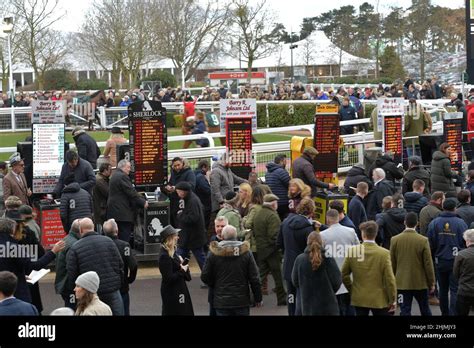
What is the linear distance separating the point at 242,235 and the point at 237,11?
37.2 meters

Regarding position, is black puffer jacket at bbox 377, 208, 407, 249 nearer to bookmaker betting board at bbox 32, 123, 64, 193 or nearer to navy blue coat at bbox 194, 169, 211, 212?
navy blue coat at bbox 194, 169, 211, 212

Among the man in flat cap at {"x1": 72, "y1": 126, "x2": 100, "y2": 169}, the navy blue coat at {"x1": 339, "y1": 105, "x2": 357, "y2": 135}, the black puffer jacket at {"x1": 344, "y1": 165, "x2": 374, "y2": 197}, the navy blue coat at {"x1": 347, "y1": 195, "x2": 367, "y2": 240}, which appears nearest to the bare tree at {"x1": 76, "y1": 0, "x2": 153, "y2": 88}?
the navy blue coat at {"x1": 339, "y1": 105, "x2": 357, "y2": 135}

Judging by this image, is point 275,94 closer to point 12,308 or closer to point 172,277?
point 172,277

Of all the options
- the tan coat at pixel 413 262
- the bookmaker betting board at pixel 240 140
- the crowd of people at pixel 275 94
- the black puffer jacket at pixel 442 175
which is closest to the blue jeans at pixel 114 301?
the tan coat at pixel 413 262

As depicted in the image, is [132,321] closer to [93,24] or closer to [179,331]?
[179,331]

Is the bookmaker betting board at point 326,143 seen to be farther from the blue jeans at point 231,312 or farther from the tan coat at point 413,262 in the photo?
the blue jeans at point 231,312

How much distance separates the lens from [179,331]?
389 inches

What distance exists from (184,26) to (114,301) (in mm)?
41446

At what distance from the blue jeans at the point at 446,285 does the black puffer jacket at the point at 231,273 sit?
295cm

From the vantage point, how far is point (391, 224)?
531 inches

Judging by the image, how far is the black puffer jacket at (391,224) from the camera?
13.5 meters

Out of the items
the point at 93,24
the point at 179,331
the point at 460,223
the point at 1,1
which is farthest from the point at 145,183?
the point at 93,24

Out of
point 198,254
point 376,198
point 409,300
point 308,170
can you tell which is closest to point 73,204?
point 198,254

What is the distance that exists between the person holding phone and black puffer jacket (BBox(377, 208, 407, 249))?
11.5 ft
